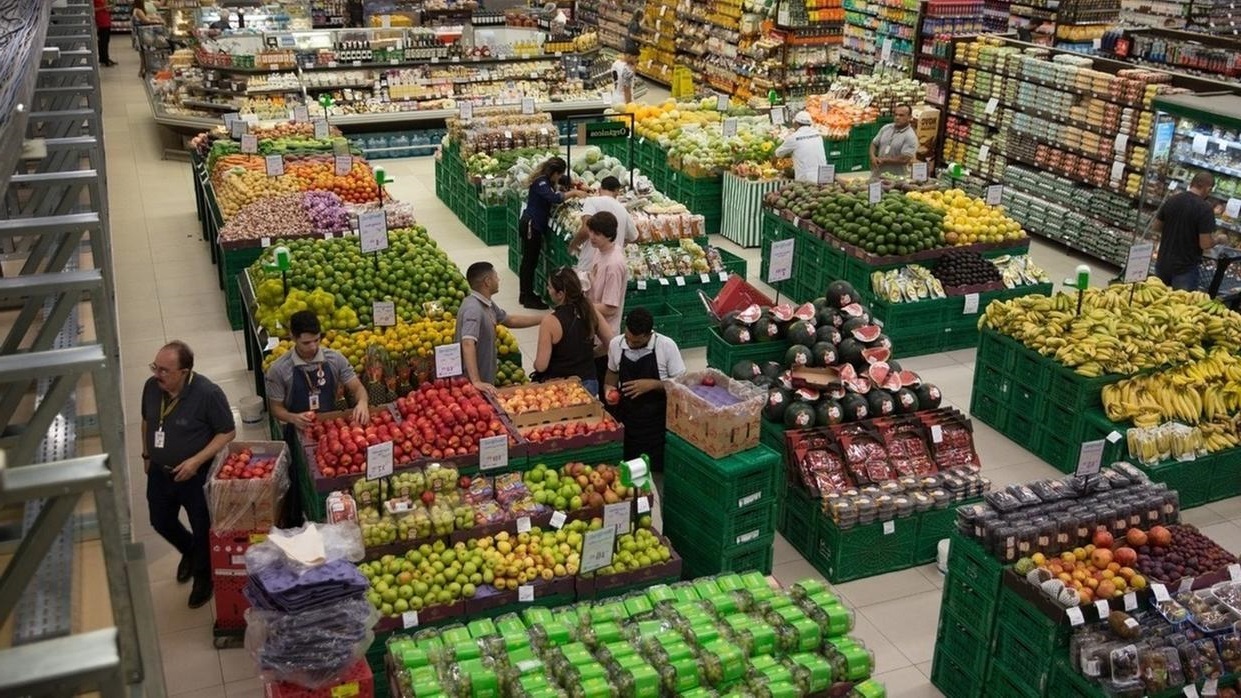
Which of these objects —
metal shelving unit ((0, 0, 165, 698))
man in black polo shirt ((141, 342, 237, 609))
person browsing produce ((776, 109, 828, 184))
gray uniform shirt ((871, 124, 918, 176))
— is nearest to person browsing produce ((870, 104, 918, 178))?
gray uniform shirt ((871, 124, 918, 176))

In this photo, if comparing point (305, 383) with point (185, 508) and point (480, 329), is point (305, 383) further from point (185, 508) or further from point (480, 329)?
point (480, 329)

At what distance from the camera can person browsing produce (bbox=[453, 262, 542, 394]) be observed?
7.07 metres

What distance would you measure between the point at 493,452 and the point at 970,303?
5513 mm

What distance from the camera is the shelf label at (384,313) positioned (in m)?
7.78

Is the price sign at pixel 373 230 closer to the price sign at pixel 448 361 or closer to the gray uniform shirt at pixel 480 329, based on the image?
the gray uniform shirt at pixel 480 329

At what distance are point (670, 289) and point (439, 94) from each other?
8.56 m

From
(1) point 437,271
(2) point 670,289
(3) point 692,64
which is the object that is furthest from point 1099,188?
(3) point 692,64

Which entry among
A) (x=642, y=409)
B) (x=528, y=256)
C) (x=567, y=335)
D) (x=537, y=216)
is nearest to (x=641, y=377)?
(x=642, y=409)

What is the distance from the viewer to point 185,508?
6.21 m

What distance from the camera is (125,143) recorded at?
17516 millimetres

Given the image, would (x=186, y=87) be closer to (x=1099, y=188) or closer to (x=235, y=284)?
(x=235, y=284)

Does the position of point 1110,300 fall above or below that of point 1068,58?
below

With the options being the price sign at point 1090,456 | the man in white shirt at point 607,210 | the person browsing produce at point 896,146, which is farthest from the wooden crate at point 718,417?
the person browsing produce at point 896,146

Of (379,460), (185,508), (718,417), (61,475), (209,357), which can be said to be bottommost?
(209,357)
